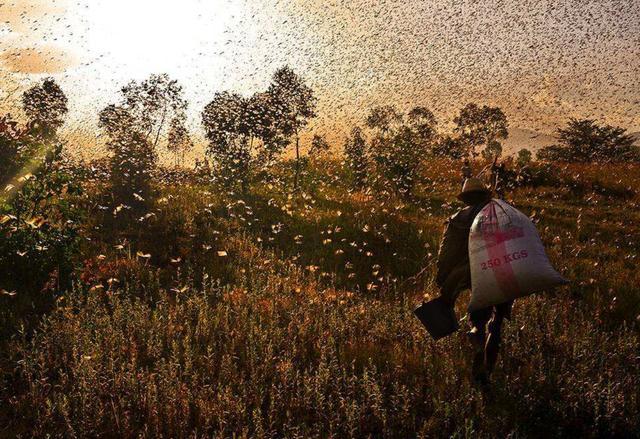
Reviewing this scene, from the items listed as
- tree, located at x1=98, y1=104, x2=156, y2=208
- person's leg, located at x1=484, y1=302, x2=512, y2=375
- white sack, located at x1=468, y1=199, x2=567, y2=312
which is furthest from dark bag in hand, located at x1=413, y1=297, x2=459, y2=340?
tree, located at x1=98, y1=104, x2=156, y2=208

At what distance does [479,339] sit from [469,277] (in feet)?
2.04

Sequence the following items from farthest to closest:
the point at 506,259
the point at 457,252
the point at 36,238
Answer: the point at 36,238, the point at 457,252, the point at 506,259

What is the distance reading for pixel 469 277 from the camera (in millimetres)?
4988

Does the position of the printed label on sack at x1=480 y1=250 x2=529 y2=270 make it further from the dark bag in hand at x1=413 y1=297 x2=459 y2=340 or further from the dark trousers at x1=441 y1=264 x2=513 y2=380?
the dark bag in hand at x1=413 y1=297 x2=459 y2=340

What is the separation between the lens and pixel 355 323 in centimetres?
625

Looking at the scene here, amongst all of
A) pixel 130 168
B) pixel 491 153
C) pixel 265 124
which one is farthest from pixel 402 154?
pixel 491 153

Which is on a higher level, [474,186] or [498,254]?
[474,186]

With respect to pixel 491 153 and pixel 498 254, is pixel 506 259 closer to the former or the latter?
pixel 498 254

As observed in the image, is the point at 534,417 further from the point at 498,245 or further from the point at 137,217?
the point at 137,217

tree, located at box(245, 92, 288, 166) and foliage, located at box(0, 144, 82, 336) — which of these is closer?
foliage, located at box(0, 144, 82, 336)

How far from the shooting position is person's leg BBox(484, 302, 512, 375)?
15.7 feet

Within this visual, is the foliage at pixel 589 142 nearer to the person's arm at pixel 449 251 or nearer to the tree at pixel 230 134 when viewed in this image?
the tree at pixel 230 134

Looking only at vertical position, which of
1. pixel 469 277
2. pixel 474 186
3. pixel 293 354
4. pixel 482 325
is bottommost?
pixel 293 354

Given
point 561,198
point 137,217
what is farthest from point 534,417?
point 561,198
